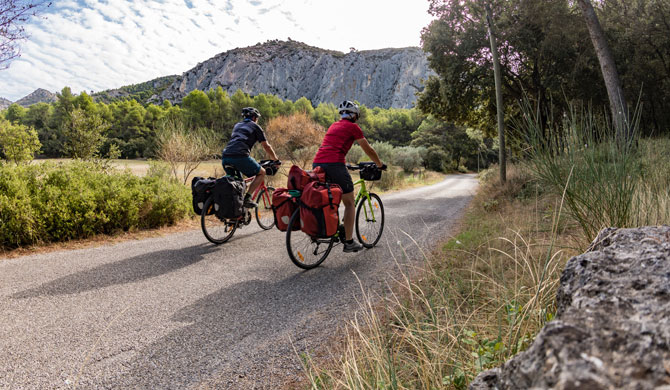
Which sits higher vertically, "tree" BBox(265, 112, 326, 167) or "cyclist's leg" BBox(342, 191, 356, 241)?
"tree" BBox(265, 112, 326, 167)

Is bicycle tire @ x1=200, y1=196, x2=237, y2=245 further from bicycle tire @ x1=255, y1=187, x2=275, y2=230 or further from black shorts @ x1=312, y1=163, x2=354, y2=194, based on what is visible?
black shorts @ x1=312, y1=163, x2=354, y2=194

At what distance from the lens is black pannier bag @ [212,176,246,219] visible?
214 inches

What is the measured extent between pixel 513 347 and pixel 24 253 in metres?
6.15

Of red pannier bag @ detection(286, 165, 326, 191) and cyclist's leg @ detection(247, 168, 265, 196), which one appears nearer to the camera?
red pannier bag @ detection(286, 165, 326, 191)

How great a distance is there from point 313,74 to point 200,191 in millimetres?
166463

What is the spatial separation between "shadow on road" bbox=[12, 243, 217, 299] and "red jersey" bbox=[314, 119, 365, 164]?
93.9 inches

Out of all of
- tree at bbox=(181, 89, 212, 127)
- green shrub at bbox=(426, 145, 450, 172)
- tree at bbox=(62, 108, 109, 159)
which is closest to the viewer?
tree at bbox=(62, 108, 109, 159)

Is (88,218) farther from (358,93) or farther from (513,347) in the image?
(358,93)

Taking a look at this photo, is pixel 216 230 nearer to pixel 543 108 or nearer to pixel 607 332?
pixel 607 332

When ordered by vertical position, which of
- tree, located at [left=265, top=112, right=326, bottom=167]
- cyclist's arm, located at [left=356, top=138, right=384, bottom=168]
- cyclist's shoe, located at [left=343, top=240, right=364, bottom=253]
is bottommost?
cyclist's shoe, located at [left=343, top=240, right=364, bottom=253]

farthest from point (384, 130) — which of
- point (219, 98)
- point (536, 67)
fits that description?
point (536, 67)

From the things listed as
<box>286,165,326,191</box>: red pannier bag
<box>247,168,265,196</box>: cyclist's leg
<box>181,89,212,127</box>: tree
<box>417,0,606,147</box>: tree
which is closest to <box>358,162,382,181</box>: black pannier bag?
<box>286,165,326,191</box>: red pannier bag

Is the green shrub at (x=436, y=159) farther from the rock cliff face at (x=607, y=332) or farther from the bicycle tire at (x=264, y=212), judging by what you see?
the rock cliff face at (x=607, y=332)

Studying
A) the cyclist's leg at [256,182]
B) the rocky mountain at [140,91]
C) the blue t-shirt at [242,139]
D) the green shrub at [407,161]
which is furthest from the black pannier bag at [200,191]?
the rocky mountain at [140,91]
